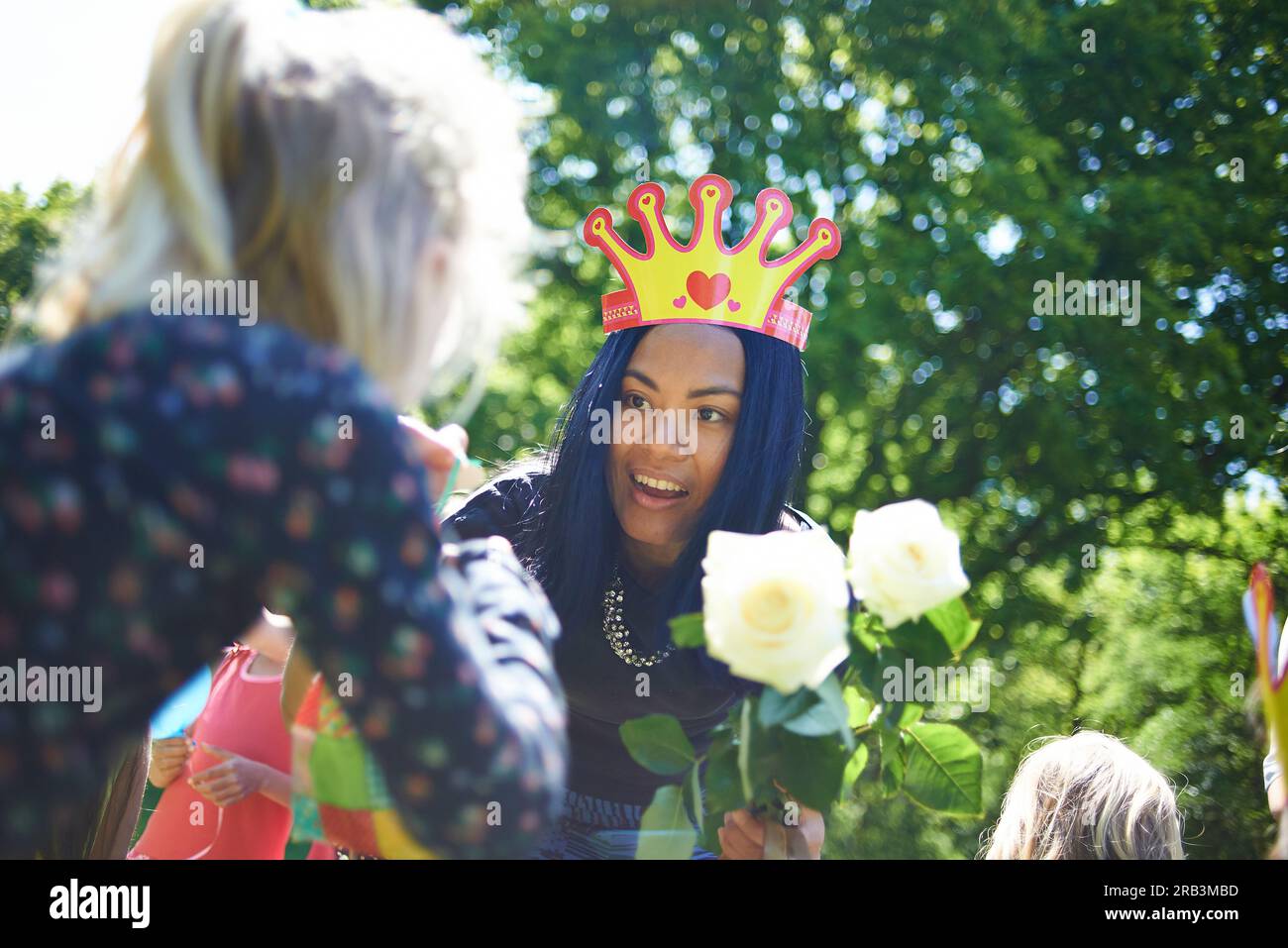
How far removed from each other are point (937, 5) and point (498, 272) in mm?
8930

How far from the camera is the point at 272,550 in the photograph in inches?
41.6

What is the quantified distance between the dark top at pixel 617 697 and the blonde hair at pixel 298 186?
1317 mm

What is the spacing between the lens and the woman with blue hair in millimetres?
2467

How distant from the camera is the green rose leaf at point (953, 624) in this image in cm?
162

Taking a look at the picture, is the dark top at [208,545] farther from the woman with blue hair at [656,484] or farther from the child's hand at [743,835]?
the woman with blue hair at [656,484]

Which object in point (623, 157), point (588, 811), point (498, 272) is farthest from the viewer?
point (623, 157)

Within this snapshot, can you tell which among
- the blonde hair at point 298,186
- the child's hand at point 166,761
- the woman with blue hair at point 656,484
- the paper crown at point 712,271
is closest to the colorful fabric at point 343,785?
the blonde hair at point 298,186

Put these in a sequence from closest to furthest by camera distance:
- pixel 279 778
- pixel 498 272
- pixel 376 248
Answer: pixel 376 248
pixel 498 272
pixel 279 778

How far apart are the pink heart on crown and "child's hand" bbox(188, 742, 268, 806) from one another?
1.45m

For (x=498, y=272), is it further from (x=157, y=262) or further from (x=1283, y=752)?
(x=1283, y=752)

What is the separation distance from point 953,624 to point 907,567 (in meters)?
0.14

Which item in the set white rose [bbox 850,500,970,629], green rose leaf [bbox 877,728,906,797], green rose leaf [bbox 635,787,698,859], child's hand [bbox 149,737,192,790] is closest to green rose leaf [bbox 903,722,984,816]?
green rose leaf [bbox 877,728,906,797]

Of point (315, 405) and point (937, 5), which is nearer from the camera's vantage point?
point (315, 405)

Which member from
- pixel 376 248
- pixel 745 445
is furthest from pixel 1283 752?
pixel 745 445
